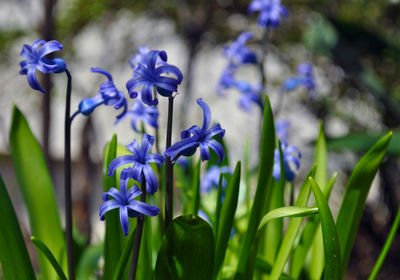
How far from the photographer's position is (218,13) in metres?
3.64

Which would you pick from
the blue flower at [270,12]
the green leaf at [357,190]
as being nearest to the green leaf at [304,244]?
the green leaf at [357,190]

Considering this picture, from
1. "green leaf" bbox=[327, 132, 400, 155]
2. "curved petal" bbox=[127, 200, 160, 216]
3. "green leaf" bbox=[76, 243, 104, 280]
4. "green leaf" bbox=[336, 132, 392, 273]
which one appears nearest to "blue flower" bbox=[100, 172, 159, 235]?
"curved petal" bbox=[127, 200, 160, 216]

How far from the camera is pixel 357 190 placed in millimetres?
751

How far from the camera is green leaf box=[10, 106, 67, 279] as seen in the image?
880mm

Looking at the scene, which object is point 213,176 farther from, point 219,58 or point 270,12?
point 219,58

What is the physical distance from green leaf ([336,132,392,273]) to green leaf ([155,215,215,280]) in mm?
252

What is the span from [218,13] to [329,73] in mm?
976

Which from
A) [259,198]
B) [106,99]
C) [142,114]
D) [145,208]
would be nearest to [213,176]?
[142,114]

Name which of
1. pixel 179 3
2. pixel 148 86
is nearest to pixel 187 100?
pixel 179 3

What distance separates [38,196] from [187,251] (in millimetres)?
390

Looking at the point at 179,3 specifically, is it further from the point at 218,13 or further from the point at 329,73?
the point at 329,73

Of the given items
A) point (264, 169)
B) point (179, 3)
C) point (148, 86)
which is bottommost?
point (264, 169)

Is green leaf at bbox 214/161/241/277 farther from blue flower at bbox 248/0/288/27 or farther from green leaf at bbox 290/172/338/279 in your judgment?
blue flower at bbox 248/0/288/27

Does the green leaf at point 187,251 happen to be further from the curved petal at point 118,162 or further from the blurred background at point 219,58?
the blurred background at point 219,58
